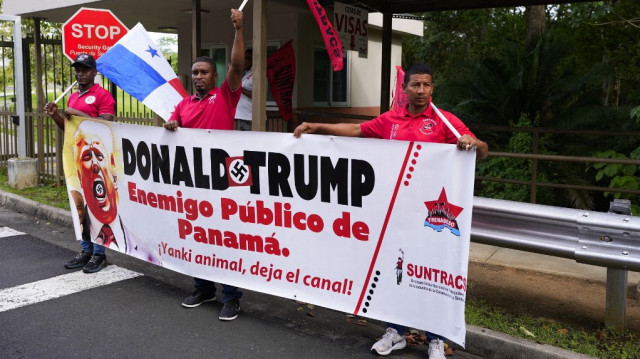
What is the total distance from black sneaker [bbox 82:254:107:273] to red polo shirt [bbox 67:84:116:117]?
53.9 inches

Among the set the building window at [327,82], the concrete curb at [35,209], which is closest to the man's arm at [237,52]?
the concrete curb at [35,209]

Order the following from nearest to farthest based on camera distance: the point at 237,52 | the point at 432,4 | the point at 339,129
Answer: the point at 339,129, the point at 237,52, the point at 432,4

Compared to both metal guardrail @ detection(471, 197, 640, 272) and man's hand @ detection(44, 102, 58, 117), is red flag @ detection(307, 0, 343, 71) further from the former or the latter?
man's hand @ detection(44, 102, 58, 117)

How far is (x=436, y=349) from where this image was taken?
146 inches

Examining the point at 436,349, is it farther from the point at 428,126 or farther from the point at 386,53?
the point at 386,53

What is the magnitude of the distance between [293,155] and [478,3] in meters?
5.01

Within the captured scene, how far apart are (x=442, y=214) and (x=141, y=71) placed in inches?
133

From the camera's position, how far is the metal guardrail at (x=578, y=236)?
3.71 meters

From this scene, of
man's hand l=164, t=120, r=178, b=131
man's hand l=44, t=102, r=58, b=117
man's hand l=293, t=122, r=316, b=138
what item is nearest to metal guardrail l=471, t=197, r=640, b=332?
man's hand l=293, t=122, r=316, b=138

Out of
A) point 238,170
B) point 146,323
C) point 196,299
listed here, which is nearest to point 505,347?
point 238,170

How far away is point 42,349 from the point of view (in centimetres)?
389

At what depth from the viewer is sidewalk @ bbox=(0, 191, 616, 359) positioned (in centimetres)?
380

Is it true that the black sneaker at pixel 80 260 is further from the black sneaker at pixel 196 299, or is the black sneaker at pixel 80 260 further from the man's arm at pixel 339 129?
the man's arm at pixel 339 129

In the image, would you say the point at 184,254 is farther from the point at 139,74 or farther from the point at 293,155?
the point at 139,74
